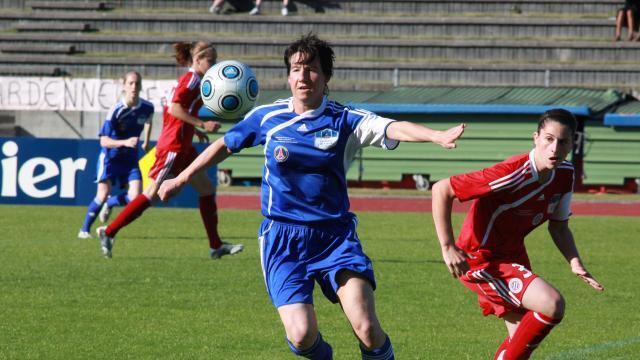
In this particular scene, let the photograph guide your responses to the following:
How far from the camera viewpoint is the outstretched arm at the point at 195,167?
5.70 m

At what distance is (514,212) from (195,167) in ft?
5.71

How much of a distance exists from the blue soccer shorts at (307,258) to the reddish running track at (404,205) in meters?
13.9

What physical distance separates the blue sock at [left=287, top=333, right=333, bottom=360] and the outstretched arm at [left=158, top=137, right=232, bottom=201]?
0.99 meters

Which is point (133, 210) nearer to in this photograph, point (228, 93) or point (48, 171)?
point (228, 93)

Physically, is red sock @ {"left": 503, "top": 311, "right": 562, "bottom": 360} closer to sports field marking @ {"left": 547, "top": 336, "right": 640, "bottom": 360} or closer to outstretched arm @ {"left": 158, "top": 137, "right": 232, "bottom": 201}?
sports field marking @ {"left": 547, "top": 336, "right": 640, "bottom": 360}

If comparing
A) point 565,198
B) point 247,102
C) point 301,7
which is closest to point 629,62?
point 301,7

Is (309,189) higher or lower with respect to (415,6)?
lower

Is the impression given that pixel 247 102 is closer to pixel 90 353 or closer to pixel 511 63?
pixel 90 353

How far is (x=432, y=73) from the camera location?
26297mm

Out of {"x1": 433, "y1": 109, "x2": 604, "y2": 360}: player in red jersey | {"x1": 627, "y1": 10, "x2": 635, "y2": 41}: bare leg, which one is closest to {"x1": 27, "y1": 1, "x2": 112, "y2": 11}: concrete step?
{"x1": 627, "y1": 10, "x2": 635, "y2": 41}: bare leg

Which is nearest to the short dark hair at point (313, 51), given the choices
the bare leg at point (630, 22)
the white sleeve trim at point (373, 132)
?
the white sleeve trim at point (373, 132)

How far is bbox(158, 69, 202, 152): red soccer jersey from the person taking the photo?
1110cm

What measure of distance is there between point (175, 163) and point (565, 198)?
611cm

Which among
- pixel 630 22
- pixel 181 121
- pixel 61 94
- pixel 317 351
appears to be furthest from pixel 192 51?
pixel 630 22
